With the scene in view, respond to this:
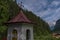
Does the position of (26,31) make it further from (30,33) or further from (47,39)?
(47,39)

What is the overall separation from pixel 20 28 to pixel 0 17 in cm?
754

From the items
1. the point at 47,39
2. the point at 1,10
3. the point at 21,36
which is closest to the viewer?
the point at 21,36

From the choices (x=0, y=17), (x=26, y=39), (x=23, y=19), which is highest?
(x=0, y=17)

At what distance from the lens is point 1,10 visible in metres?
25.8

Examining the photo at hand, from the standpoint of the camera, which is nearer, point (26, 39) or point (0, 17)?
point (26, 39)

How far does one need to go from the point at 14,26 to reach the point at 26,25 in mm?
898

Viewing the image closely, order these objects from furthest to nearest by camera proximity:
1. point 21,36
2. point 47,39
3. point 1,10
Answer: point 47,39
point 1,10
point 21,36

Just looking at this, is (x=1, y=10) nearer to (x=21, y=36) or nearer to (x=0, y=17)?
(x=0, y=17)

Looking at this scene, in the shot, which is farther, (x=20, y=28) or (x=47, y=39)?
(x=47, y=39)

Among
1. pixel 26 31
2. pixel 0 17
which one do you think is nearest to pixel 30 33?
pixel 26 31

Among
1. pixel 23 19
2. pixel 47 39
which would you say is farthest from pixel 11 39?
pixel 47 39

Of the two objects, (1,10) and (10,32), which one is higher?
(1,10)

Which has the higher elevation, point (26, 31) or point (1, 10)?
point (1, 10)

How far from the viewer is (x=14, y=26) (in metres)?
18.9
